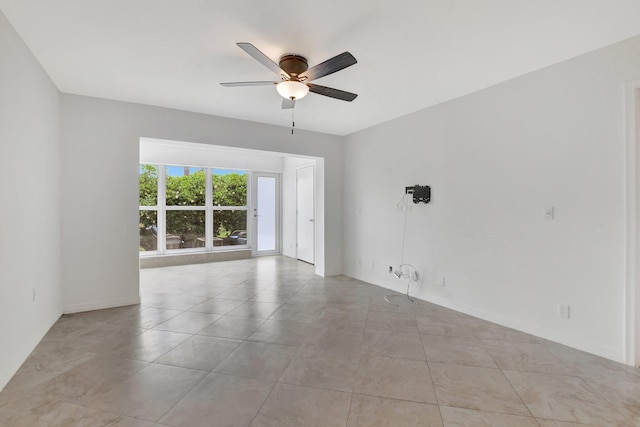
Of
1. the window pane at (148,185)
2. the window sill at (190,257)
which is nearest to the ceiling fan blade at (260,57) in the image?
the window pane at (148,185)

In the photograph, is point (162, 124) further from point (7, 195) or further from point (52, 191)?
point (7, 195)

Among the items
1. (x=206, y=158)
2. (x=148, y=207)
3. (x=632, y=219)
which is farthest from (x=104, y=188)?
(x=632, y=219)

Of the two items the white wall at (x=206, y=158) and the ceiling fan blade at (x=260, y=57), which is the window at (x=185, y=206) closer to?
the white wall at (x=206, y=158)

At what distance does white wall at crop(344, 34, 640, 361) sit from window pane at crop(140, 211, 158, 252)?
5.00 metres

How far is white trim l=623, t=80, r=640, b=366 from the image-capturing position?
7.48ft

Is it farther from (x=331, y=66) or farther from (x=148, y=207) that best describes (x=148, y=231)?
(x=331, y=66)

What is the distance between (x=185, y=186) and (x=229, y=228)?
1371mm

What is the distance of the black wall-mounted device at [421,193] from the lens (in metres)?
3.87

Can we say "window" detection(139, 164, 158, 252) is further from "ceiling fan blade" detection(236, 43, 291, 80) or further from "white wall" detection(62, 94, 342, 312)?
"ceiling fan blade" detection(236, 43, 291, 80)

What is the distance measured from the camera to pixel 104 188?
11.8 feet

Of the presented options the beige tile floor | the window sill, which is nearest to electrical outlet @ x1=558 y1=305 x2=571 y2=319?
the beige tile floor

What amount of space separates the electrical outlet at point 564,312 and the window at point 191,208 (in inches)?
241

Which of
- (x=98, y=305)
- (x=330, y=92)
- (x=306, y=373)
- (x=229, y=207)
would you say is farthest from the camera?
(x=229, y=207)

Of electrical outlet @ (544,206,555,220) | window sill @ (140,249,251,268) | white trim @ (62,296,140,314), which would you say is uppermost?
electrical outlet @ (544,206,555,220)
